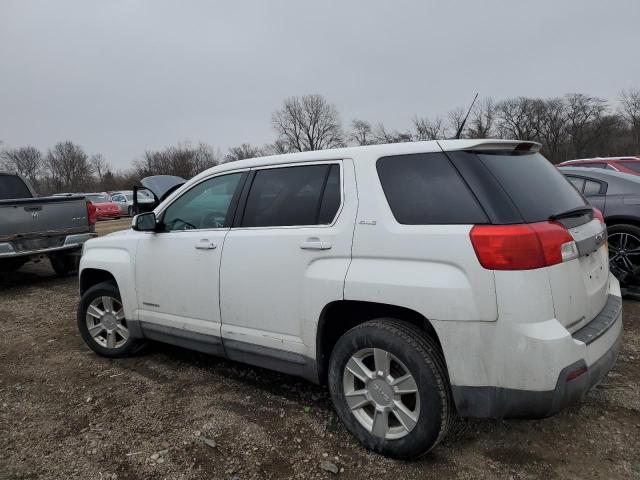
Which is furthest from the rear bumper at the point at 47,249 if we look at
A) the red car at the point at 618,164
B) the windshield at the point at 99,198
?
the windshield at the point at 99,198

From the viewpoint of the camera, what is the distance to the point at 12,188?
8656 millimetres

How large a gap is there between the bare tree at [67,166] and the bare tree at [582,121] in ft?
A: 262

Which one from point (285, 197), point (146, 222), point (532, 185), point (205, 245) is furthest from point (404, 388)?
point (146, 222)

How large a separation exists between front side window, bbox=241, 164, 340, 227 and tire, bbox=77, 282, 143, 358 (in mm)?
1843

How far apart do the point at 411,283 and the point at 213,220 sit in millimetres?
1831

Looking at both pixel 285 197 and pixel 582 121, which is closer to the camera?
pixel 285 197

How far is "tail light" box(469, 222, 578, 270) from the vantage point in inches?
86.2

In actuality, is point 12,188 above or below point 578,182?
above

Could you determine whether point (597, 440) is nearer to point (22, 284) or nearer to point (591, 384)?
point (591, 384)

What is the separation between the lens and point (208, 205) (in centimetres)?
371

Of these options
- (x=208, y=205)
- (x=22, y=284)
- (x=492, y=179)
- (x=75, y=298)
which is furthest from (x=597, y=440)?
(x=22, y=284)

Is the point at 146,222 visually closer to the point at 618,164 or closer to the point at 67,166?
the point at 618,164

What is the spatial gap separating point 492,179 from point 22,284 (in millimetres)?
8877

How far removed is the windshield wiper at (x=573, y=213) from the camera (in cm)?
244
